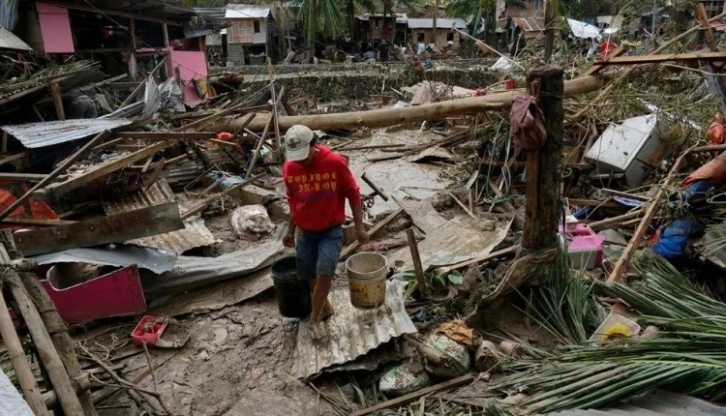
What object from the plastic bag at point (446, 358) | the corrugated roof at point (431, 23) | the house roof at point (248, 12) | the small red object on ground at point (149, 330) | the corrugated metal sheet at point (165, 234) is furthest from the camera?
the corrugated roof at point (431, 23)

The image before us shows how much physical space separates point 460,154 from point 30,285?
29.8 ft

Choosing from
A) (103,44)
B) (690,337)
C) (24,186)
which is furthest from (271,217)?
(103,44)

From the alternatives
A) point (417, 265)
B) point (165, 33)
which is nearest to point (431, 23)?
point (165, 33)

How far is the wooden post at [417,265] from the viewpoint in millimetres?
4477

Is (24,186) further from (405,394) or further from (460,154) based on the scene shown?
(460,154)

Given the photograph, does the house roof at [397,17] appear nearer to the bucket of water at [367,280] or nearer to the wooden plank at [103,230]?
the wooden plank at [103,230]

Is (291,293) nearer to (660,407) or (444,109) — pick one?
(660,407)

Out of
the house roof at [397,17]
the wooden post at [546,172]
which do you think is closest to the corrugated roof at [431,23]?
the house roof at [397,17]

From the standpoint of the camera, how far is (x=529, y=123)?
3.51 meters

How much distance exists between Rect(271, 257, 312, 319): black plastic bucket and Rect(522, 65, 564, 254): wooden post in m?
2.03

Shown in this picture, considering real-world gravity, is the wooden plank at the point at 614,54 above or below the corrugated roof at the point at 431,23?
below

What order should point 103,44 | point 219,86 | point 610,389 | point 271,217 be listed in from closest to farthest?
point 610,389, point 271,217, point 103,44, point 219,86

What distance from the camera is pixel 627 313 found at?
391 cm

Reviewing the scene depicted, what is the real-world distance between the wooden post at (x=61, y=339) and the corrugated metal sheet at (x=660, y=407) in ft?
8.42
